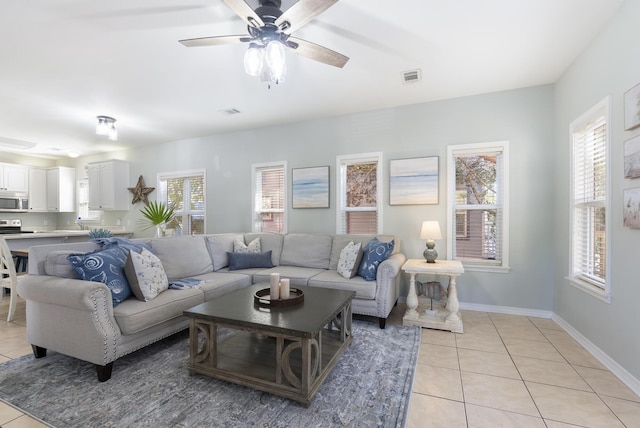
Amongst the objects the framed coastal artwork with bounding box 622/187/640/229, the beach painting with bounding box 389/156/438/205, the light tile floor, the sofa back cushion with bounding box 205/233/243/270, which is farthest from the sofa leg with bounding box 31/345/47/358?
the framed coastal artwork with bounding box 622/187/640/229

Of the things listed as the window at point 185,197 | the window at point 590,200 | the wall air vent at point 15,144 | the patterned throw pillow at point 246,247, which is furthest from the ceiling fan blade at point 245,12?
the wall air vent at point 15,144

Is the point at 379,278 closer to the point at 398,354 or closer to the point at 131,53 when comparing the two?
the point at 398,354

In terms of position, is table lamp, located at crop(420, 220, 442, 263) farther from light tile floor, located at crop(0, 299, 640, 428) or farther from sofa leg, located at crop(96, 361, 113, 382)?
sofa leg, located at crop(96, 361, 113, 382)

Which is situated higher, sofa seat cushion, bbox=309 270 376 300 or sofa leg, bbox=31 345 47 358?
sofa seat cushion, bbox=309 270 376 300

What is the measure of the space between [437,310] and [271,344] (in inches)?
80.0

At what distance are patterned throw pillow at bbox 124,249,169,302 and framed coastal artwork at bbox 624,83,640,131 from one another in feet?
12.5

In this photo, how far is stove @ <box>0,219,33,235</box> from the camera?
6121 mm

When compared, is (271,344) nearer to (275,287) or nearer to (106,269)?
(275,287)

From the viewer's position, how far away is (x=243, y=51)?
2623mm

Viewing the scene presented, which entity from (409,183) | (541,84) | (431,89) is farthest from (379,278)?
(541,84)

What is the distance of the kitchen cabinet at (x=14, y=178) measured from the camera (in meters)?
6.05

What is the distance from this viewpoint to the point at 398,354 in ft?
8.07

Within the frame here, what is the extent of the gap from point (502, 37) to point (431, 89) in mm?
1042

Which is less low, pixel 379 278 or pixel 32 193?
pixel 32 193
